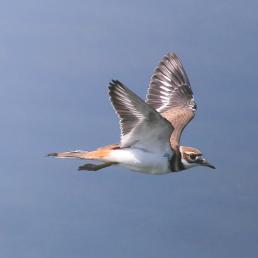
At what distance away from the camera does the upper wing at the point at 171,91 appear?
15680 mm

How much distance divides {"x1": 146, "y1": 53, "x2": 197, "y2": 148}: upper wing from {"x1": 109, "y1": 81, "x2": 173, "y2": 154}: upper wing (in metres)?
2.45

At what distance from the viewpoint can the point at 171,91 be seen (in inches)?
643

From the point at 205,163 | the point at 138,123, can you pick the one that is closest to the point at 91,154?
the point at 138,123

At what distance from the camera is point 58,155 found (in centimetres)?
1244

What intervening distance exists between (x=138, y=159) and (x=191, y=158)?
3.78ft

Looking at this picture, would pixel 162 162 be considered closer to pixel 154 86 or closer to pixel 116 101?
pixel 116 101

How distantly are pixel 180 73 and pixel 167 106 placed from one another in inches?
41.0

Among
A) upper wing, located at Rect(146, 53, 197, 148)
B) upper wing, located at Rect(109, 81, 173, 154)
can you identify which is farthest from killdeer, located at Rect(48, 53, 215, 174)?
upper wing, located at Rect(146, 53, 197, 148)

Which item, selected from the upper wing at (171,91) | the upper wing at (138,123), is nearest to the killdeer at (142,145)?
the upper wing at (138,123)

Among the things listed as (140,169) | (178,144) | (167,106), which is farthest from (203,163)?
(167,106)

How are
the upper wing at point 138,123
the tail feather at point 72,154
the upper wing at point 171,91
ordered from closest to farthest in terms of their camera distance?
the upper wing at point 138,123 → the tail feather at point 72,154 → the upper wing at point 171,91

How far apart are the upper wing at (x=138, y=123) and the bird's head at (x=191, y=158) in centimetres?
56

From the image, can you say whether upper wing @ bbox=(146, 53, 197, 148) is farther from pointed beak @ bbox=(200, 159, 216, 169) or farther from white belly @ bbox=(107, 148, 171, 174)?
white belly @ bbox=(107, 148, 171, 174)

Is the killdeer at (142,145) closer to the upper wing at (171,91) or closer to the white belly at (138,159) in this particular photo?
the white belly at (138,159)
